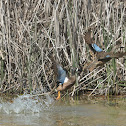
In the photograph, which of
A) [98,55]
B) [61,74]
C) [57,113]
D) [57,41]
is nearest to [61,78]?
[61,74]

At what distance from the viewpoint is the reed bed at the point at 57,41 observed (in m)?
5.80

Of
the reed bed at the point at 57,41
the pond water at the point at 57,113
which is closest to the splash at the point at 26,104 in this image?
the pond water at the point at 57,113

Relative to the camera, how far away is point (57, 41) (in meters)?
5.88

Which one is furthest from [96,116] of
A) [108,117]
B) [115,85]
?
[115,85]

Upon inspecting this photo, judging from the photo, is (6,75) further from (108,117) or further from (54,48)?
(108,117)

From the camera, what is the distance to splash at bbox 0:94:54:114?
199 inches

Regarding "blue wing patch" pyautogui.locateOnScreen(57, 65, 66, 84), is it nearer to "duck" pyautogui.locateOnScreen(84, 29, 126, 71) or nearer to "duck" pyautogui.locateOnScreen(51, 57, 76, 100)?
"duck" pyautogui.locateOnScreen(51, 57, 76, 100)

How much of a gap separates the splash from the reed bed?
20cm

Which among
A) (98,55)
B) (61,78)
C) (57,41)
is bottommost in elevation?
(61,78)

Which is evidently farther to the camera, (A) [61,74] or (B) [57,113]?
(A) [61,74]

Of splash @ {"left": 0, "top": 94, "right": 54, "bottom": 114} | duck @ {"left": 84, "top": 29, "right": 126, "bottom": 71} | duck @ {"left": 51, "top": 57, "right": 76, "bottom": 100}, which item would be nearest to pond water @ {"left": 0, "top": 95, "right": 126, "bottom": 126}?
splash @ {"left": 0, "top": 94, "right": 54, "bottom": 114}

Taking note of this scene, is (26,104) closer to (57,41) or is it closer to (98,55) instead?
(57,41)

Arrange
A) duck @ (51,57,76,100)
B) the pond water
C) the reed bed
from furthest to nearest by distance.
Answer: the reed bed
duck @ (51,57,76,100)
the pond water

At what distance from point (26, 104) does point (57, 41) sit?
4.22 ft
